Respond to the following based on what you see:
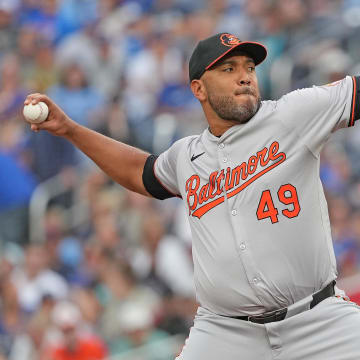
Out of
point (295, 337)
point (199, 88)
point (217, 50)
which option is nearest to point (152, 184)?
point (199, 88)

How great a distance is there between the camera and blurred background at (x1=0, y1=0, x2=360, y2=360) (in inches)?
272

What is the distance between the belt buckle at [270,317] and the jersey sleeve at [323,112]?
2.21ft

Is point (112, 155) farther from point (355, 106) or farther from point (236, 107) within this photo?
point (355, 106)

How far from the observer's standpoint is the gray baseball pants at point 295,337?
343 centimetres

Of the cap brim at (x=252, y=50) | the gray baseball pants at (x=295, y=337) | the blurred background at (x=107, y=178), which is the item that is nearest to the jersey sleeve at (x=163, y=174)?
the cap brim at (x=252, y=50)

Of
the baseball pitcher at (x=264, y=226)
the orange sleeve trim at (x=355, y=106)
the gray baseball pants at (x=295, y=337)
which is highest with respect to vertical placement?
the orange sleeve trim at (x=355, y=106)

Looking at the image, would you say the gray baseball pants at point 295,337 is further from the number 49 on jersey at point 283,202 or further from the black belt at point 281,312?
the number 49 on jersey at point 283,202

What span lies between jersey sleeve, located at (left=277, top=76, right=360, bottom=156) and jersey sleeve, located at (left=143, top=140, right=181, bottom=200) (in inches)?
26.8

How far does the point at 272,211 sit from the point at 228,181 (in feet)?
0.86

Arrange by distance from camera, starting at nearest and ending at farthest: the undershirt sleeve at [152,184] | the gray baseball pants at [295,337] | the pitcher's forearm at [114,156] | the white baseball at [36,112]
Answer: the gray baseball pants at [295,337], the white baseball at [36,112], the undershirt sleeve at [152,184], the pitcher's forearm at [114,156]

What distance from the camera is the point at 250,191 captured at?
3.59 m

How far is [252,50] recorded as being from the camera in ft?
12.5

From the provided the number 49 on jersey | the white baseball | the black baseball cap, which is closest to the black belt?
the number 49 on jersey

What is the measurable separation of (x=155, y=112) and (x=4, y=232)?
1.92m
